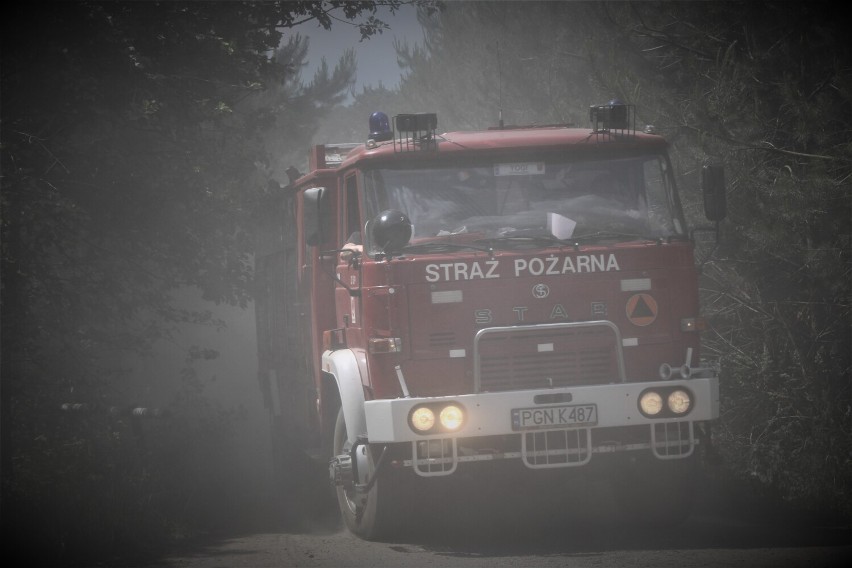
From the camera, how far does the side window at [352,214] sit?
319 inches

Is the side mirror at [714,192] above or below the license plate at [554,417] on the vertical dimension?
above

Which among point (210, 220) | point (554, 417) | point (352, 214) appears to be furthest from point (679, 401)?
point (210, 220)

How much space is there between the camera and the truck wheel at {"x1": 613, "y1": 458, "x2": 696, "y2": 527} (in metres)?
7.82

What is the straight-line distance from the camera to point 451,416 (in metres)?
7.10

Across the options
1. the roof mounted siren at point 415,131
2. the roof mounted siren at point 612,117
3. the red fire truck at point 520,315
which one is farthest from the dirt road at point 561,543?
the roof mounted siren at point 612,117

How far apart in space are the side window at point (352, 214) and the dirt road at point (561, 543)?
6.41 feet

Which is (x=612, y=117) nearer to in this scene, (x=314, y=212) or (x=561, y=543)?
(x=314, y=212)

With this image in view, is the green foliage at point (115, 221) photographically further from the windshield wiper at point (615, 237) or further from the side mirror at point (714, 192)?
the side mirror at point (714, 192)

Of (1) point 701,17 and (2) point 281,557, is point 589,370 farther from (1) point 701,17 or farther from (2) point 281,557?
(1) point 701,17

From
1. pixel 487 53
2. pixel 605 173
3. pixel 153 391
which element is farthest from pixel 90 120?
pixel 487 53

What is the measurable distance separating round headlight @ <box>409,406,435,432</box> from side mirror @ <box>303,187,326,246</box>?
5.58ft

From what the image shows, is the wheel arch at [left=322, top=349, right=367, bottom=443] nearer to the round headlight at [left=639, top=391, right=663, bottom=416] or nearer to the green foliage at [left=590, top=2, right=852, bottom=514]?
the round headlight at [left=639, top=391, right=663, bottom=416]

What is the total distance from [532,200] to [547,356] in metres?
1.07

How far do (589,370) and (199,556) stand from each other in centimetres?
290
